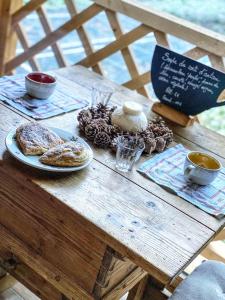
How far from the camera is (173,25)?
1620mm

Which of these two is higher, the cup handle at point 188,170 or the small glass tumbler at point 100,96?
the small glass tumbler at point 100,96

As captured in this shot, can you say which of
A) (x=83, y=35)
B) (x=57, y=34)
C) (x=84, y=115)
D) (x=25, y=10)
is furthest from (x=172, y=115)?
(x=25, y=10)

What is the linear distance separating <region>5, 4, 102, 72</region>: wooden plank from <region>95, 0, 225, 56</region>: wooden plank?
110 millimetres

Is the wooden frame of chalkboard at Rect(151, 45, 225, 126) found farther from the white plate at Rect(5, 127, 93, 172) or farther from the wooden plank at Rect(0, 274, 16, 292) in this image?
the wooden plank at Rect(0, 274, 16, 292)

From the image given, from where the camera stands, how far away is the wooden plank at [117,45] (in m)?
1.73

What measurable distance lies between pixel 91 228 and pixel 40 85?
1.87 feet

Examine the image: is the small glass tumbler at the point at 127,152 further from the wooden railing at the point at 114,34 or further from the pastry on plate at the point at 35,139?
the wooden railing at the point at 114,34

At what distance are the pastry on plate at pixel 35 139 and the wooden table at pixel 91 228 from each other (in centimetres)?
4

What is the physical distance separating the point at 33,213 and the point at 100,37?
2.34 meters

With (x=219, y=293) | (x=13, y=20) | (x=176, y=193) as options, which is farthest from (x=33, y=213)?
(x=13, y=20)

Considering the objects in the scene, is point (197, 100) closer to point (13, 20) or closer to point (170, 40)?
point (170, 40)

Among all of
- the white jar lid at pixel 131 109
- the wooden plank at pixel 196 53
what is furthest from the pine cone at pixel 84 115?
the wooden plank at pixel 196 53

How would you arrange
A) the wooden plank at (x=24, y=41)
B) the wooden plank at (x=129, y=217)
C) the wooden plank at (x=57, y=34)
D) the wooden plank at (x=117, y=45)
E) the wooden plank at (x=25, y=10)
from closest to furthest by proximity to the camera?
1. the wooden plank at (x=129, y=217)
2. the wooden plank at (x=117, y=45)
3. the wooden plank at (x=57, y=34)
4. the wooden plank at (x=25, y=10)
5. the wooden plank at (x=24, y=41)

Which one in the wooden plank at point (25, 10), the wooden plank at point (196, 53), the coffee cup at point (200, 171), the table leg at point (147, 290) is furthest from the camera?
the wooden plank at point (25, 10)
